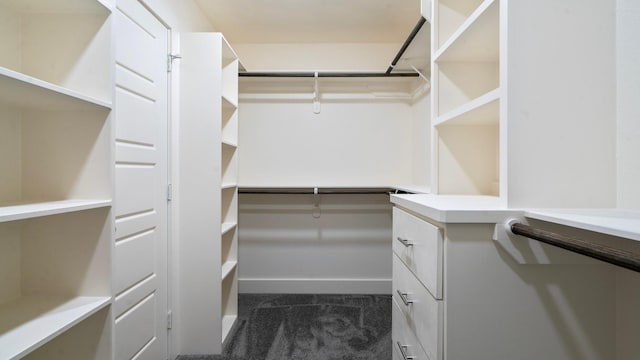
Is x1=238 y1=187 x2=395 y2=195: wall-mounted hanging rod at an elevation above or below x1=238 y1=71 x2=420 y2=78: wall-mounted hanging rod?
below

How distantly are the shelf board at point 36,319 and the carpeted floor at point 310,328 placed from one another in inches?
46.8

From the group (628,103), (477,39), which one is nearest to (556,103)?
(628,103)

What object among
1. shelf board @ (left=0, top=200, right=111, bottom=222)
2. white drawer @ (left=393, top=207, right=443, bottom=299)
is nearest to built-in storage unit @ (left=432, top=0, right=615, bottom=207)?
white drawer @ (left=393, top=207, right=443, bottom=299)

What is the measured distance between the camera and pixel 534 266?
2.66 feet

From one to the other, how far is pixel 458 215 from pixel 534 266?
245 mm

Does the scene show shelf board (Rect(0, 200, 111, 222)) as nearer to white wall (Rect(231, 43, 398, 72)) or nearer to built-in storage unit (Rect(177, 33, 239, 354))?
built-in storage unit (Rect(177, 33, 239, 354))

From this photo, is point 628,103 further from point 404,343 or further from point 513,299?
point 404,343

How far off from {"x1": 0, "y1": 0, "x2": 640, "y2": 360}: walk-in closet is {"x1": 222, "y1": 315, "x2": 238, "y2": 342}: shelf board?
6cm

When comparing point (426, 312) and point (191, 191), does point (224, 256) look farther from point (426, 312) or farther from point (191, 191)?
point (426, 312)

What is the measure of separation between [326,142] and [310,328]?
5.33ft

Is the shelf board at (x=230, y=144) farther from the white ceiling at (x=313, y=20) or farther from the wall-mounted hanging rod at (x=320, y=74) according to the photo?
the white ceiling at (x=313, y=20)

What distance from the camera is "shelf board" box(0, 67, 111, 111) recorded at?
67 cm

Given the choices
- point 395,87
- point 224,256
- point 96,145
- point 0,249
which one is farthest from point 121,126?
point 395,87

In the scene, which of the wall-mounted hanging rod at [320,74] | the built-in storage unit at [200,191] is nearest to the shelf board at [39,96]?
the built-in storage unit at [200,191]
